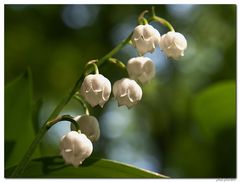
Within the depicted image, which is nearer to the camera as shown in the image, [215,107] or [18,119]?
[18,119]

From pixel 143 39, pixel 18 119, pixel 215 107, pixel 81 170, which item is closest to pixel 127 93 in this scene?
pixel 143 39

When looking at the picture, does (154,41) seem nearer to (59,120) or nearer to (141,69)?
(141,69)

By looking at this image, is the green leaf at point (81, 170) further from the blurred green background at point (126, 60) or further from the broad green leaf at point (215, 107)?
the blurred green background at point (126, 60)

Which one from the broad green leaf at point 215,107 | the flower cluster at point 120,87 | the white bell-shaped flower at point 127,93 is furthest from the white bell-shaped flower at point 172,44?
→ the broad green leaf at point 215,107

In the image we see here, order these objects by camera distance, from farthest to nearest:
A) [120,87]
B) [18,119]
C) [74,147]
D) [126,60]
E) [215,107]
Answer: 1. [126,60]
2. [215,107]
3. [18,119]
4. [120,87]
5. [74,147]

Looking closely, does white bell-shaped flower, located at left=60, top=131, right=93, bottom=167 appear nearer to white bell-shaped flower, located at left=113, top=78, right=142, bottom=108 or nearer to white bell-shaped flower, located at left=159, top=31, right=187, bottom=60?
white bell-shaped flower, located at left=113, top=78, right=142, bottom=108

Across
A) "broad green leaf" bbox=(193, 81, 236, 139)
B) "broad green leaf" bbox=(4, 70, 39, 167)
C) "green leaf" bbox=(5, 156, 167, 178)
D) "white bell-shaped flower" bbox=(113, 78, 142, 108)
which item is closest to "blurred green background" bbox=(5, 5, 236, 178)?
"broad green leaf" bbox=(193, 81, 236, 139)
